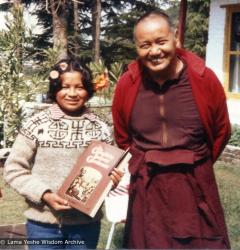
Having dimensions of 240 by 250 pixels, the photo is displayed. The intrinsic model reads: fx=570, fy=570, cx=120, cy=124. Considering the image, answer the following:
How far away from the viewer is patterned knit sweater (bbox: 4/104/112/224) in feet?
9.41

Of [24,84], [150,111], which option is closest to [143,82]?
[150,111]

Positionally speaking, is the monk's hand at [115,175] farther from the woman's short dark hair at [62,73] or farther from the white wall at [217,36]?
the white wall at [217,36]

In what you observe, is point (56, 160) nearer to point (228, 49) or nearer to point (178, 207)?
point (178, 207)

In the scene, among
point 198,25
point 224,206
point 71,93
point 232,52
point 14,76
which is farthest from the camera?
point 198,25

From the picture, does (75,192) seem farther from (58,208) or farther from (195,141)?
(195,141)

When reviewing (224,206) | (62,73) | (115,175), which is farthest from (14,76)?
(115,175)

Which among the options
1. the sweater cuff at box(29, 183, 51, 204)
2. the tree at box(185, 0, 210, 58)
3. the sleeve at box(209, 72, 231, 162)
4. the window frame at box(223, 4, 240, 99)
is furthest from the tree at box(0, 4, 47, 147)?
the tree at box(185, 0, 210, 58)

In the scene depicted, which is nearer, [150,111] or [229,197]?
[150,111]

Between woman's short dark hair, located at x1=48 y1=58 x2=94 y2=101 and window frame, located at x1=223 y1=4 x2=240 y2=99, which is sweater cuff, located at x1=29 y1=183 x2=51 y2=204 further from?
window frame, located at x1=223 y1=4 x2=240 y2=99

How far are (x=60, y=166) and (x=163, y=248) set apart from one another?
660 mm

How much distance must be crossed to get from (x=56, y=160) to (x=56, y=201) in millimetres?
206

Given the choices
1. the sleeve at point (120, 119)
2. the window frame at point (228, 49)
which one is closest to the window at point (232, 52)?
the window frame at point (228, 49)

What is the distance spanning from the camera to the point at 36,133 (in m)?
2.88

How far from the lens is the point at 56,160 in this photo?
113 inches
